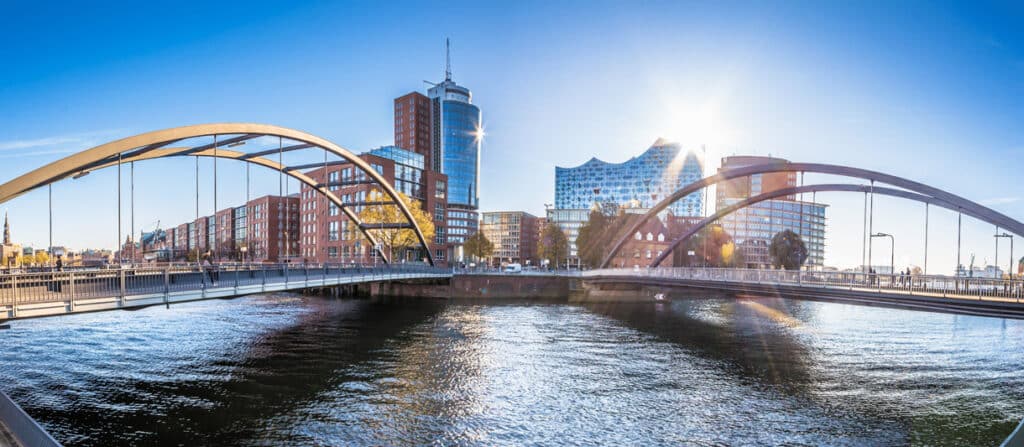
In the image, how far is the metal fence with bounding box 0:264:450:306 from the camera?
1644 cm

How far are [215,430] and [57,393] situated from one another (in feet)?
27.3

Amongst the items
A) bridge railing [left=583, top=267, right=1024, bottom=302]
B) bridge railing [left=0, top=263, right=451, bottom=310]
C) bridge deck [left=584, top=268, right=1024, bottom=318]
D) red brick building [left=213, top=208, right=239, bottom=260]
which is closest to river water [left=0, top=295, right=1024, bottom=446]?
bridge deck [left=584, top=268, right=1024, bottom=318]

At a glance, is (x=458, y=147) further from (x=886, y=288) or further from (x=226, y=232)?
(x=886, y=288)

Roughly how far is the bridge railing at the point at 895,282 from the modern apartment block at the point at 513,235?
121 m

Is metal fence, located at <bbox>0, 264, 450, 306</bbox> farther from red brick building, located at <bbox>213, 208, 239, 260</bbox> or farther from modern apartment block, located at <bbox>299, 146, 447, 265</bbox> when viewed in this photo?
red brick building, located at <bbox>213, 208, 239, 260</bbox>

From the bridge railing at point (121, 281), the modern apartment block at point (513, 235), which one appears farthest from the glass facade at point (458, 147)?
the bridge railing at point (121, 281)

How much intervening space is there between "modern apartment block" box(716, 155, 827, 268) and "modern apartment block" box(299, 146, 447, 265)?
84170 mm

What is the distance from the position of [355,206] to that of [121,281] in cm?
5943

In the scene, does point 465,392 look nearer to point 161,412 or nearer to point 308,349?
point 161,412

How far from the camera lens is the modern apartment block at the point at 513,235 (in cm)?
16288

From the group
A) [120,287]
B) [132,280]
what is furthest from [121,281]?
[132,280]

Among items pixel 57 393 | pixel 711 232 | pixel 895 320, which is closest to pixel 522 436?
pixel 57 393

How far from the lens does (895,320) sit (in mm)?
44438

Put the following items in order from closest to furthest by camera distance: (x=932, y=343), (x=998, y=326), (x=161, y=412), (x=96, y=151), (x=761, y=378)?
(x=161, y=412) → (x=96, y=151) → (x=761, y=378) → (x=932, y=343) → (x=998, y=326)
